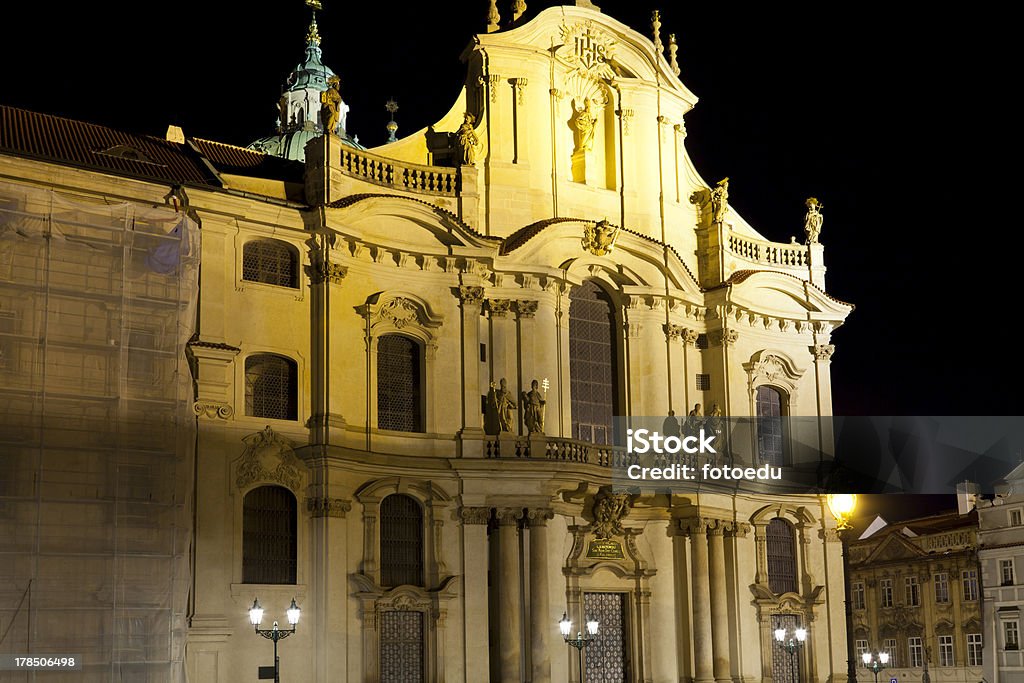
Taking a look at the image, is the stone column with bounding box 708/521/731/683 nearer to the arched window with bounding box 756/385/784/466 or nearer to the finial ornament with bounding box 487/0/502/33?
the arched window with bounding box 756/385/784/466

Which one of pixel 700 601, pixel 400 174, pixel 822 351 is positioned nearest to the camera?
pixel 400 174

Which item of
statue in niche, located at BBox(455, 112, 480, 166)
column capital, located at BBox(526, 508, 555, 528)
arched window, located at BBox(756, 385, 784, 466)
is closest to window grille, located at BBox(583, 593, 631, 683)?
column capital, located at BBox(526, 508, 555, 528)

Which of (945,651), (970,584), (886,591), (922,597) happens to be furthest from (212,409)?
(886,591)

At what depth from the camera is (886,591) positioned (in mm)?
67000

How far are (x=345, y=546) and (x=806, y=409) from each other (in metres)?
15.8

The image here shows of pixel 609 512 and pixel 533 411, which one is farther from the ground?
pixel 533 411

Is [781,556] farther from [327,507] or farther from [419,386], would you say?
[327,507]

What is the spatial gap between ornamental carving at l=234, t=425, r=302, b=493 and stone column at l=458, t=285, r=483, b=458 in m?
4.73

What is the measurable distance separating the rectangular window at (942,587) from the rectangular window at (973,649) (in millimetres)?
2079

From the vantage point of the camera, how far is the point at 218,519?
32.0 metres

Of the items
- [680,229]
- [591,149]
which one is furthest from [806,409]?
[591,149]

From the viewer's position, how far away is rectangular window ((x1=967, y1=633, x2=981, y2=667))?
60.3 meters

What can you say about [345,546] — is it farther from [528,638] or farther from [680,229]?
[680,229]

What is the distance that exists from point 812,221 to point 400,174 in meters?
14.2
